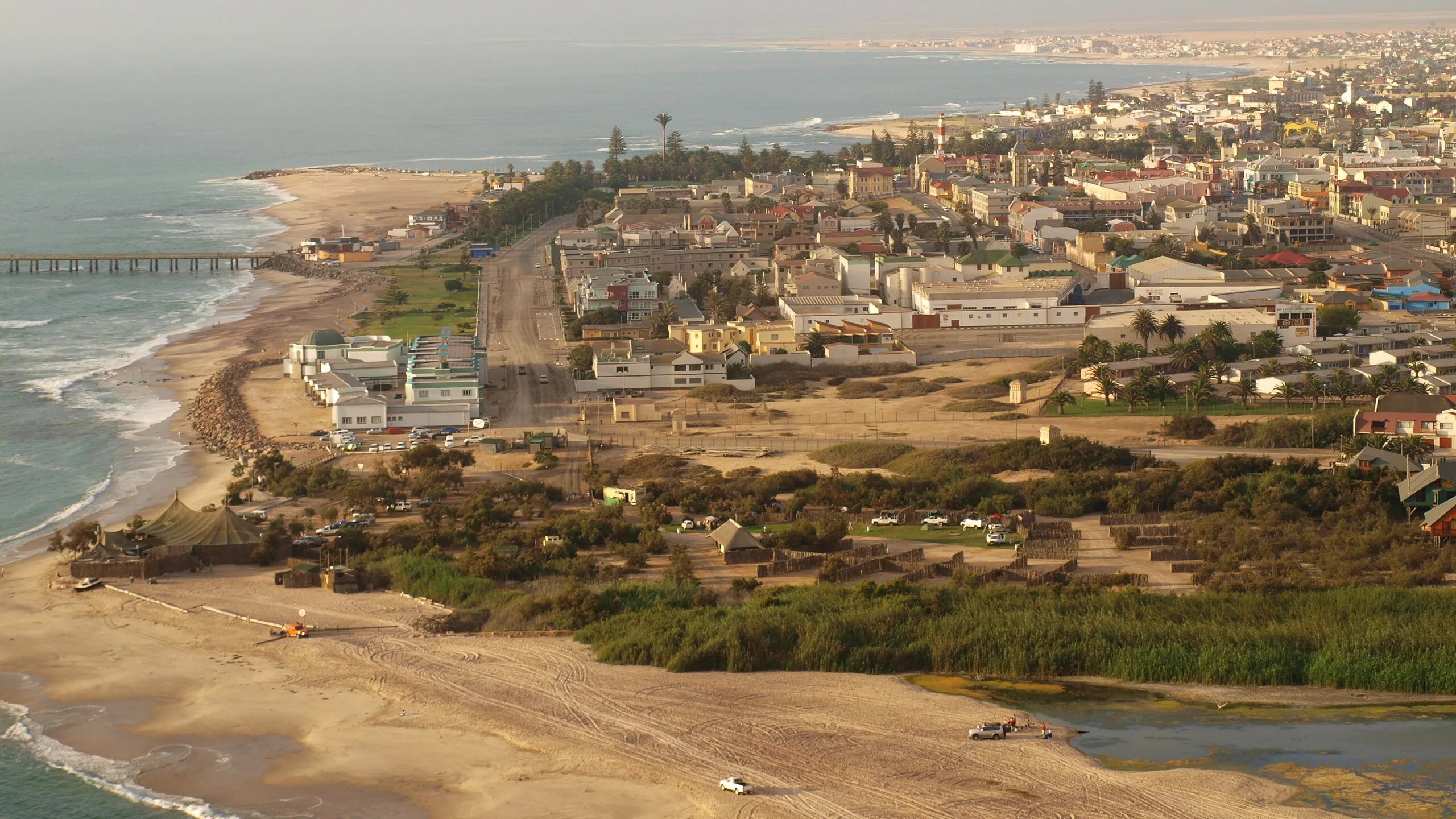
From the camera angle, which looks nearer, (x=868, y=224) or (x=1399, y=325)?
(x=1399, y=325)

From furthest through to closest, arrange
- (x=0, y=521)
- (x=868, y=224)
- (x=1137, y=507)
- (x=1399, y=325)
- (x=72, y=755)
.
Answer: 1. (x=868, y=224)
2. (x=1399, y=325)
3. (x=0, y=521)
4. (x=1137, y=507)
5. (x=72, y=755)

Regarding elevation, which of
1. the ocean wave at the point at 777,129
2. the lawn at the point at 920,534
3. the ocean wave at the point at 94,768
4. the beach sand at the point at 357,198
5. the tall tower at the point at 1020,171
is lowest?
the ocean wave at the point at 94,768

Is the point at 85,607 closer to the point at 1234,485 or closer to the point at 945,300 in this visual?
the point at 1234,485

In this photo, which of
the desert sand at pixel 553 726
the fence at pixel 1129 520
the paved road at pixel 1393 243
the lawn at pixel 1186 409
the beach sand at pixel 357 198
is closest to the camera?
the desert sand at pixel 553 726

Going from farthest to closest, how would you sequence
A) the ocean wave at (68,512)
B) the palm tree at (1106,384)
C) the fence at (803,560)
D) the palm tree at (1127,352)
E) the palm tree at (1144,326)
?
1. the palm tree at (1144,326)
2. the palm tree at (1127,352)
3. the palm tree at (1106,384)
4. the ocean wave at (68,512)
5. the fence at (803,560)

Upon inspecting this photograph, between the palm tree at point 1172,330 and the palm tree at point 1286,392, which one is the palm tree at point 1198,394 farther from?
the palm tree at point 1172,330

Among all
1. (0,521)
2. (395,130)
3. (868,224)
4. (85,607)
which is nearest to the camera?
(85,607)

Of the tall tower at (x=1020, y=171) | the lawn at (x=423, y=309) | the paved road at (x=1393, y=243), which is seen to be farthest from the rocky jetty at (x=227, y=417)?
the tall tower at (x=1020, y=171)

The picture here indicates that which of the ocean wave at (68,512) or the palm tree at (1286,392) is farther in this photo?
the palm tree at (1286,392)

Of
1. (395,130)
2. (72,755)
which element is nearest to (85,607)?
(72,755)
